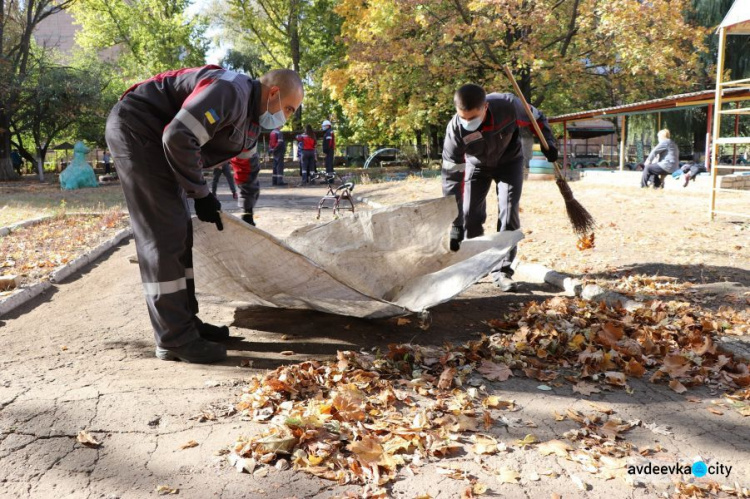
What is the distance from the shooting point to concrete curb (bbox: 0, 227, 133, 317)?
5090mm

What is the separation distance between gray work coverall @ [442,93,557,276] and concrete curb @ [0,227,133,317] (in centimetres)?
397

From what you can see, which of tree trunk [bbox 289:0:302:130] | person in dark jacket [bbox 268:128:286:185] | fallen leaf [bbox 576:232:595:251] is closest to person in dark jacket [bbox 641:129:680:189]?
fallen leaf [bbox 576:232:595:251]

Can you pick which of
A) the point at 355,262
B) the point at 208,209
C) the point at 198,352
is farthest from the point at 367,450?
the point at 355,262

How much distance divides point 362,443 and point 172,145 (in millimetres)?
1850

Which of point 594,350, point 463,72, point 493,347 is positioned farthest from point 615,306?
point 463,72

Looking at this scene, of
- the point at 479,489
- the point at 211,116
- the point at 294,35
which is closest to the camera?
the point at 479,489

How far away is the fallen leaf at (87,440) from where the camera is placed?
8.45 feet

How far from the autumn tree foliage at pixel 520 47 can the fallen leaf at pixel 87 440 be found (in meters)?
15.4

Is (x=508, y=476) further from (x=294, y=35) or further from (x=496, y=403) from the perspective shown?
(x=294, y=35)

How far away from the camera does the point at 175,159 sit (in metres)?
3.17

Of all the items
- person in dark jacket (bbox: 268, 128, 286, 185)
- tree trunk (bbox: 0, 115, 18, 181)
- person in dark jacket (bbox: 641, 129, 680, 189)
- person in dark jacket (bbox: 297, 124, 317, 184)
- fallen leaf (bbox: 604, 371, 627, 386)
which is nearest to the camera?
fallen leaf (bbox: 604, 371, 627, 386)

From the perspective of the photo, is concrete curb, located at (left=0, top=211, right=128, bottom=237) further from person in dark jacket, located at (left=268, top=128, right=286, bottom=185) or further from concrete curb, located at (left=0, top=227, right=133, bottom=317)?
person in dark jacket, located at (left=268, top=128, right=286, bottom=185)

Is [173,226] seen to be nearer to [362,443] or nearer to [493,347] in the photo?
[362,443]

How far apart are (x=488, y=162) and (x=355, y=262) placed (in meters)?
1.58
